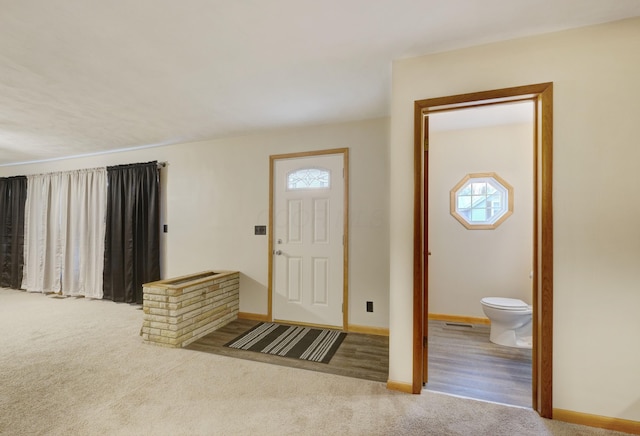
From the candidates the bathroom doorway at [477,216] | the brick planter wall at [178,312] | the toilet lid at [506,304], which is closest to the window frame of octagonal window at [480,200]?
the bathroom doorway at [477,216]

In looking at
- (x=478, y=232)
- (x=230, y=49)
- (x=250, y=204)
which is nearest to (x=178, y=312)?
(x=250, y=204)

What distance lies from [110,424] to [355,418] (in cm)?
148

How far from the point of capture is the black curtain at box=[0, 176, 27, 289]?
5.31 m

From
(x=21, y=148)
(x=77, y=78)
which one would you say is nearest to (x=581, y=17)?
(x=77, y=78)

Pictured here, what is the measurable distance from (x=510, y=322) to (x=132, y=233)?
16.6 ft

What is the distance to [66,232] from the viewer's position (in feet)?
16.1

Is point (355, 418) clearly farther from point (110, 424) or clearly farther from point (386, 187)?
point (386, 187)

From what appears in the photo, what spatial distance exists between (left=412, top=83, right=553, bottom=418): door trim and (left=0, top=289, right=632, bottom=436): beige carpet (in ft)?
0.75

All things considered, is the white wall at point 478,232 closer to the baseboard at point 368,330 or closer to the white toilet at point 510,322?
the white toilet at point 510,322

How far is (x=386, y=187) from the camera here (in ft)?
10.8

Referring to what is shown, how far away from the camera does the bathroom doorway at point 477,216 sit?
3.44 meters

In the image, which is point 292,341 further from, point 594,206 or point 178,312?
point 594,206

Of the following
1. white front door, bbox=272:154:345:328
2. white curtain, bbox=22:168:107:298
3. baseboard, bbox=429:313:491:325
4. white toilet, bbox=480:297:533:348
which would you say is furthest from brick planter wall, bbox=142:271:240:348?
white toilet, bbox=480:297:533:348

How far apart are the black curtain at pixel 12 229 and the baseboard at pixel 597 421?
307 inches
